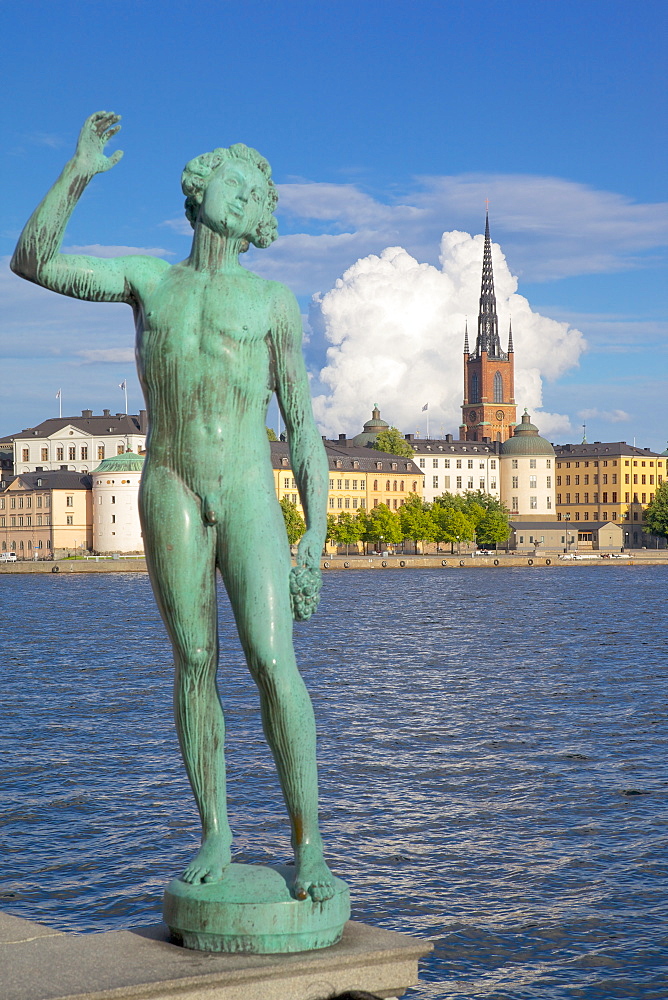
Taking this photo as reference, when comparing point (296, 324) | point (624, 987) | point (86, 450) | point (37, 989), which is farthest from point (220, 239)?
point (86, 450)

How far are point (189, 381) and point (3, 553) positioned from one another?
130502mm

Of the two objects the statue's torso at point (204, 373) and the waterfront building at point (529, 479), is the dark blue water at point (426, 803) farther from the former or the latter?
the waterfront building at point (529, 479)

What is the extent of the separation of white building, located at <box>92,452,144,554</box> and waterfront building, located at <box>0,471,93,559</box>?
4649mm

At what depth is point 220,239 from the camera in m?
5.09

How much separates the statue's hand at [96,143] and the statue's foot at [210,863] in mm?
2462

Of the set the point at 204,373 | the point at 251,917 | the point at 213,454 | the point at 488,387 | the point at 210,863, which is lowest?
the point at 251,917

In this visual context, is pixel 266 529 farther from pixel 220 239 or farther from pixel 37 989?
pixel 37 989

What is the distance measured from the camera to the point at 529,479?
163 metres

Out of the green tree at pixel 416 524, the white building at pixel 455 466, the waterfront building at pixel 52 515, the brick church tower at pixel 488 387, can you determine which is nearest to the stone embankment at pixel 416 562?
the green tree at pixel 416 524

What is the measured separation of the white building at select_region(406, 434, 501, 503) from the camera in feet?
527

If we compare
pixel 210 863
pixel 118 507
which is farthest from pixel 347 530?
pixel 210 863

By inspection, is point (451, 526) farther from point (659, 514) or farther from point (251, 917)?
point (251, 917)

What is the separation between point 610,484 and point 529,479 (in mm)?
11951

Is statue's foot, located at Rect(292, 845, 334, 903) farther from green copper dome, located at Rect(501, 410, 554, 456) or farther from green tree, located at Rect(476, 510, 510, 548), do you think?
green copper dome, located at Rect(501, 410, 554, 456)
